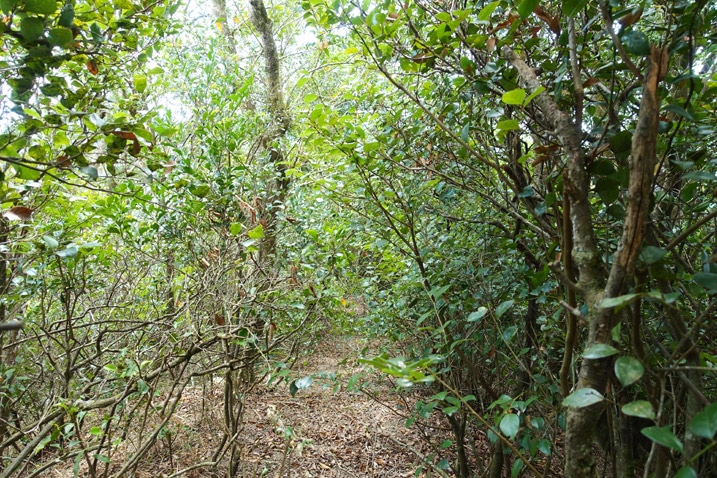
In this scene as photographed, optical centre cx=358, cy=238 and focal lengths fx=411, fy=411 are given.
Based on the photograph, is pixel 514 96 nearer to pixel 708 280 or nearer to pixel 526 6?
pixel 526 6

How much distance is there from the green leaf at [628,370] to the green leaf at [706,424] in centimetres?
9

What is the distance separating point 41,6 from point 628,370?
1566mm

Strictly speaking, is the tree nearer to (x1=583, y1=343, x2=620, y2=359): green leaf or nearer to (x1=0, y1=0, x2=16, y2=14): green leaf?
(x1=583, y1=343, x2=620, y2=359): green leaf

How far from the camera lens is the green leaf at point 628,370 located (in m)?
0.72

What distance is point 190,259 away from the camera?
3008 millimetres

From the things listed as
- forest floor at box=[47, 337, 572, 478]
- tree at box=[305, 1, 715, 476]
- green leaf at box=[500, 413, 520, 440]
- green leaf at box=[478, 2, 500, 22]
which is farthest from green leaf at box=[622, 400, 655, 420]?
forest floor at box=[47, 337, 572, 478]

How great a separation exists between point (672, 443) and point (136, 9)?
2020 mm

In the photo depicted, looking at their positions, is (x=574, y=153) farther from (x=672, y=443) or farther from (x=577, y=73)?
(x=672, y=443)

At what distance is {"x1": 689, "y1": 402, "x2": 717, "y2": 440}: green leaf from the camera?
A: 2.05 feet

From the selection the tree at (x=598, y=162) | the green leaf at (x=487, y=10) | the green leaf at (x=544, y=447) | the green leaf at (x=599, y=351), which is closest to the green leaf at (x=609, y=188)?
the tree at (x=598, y=162)

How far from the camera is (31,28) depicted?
3.51 ft

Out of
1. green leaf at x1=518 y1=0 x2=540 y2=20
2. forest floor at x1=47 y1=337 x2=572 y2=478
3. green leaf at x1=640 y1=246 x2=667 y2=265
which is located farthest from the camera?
forest floor at x1=47 y1=337 x2=572 y2=478

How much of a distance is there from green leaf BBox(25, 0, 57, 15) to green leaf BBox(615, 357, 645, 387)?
1.53m

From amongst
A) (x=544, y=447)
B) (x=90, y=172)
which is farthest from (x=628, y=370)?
(x=90, y=172)
